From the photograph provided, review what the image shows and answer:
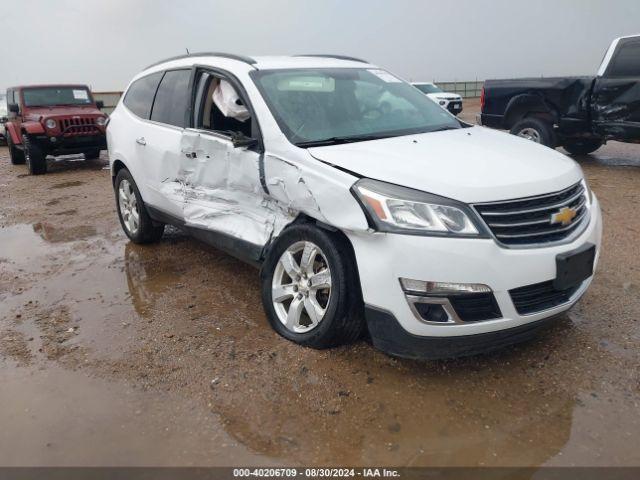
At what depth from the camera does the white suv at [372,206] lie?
2611 millimetres

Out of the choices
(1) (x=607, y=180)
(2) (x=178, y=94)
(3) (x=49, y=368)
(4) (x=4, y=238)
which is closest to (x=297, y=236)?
(3) (x=49, y=368)

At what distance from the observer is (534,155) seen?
10.5 ft

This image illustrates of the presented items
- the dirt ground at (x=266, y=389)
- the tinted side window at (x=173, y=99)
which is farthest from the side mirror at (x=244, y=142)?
the dirt ground at (x=266, y=389)

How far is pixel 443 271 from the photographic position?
2555 mm

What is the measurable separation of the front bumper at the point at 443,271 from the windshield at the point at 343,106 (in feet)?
3.19

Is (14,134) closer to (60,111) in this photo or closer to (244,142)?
(60,111)

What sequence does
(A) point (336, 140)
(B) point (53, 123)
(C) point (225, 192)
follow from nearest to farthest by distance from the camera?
1. (A) point (336, 140)
2. (C) point (225, 192)
3. (B) point (53, 123)

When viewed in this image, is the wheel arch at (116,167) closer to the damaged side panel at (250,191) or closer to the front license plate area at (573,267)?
the damaged side panel at (250,191)

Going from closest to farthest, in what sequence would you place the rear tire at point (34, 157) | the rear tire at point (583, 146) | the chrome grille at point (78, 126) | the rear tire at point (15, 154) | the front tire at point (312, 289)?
the front tire at point (312, 289)
the rear tire at point (583, 146)
the rear tire at point (34, 157)
the chrome grille at point (78, 126)
the rear tire at point (15, 154)

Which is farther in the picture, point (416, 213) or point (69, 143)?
point (69, 143)

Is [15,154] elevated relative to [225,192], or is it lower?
lower

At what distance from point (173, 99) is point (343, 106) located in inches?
65.4

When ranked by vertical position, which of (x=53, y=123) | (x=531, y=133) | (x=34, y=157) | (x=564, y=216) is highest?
(x=564, y=216)

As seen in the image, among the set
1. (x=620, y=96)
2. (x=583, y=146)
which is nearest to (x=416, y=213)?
(x=620, y=96)
